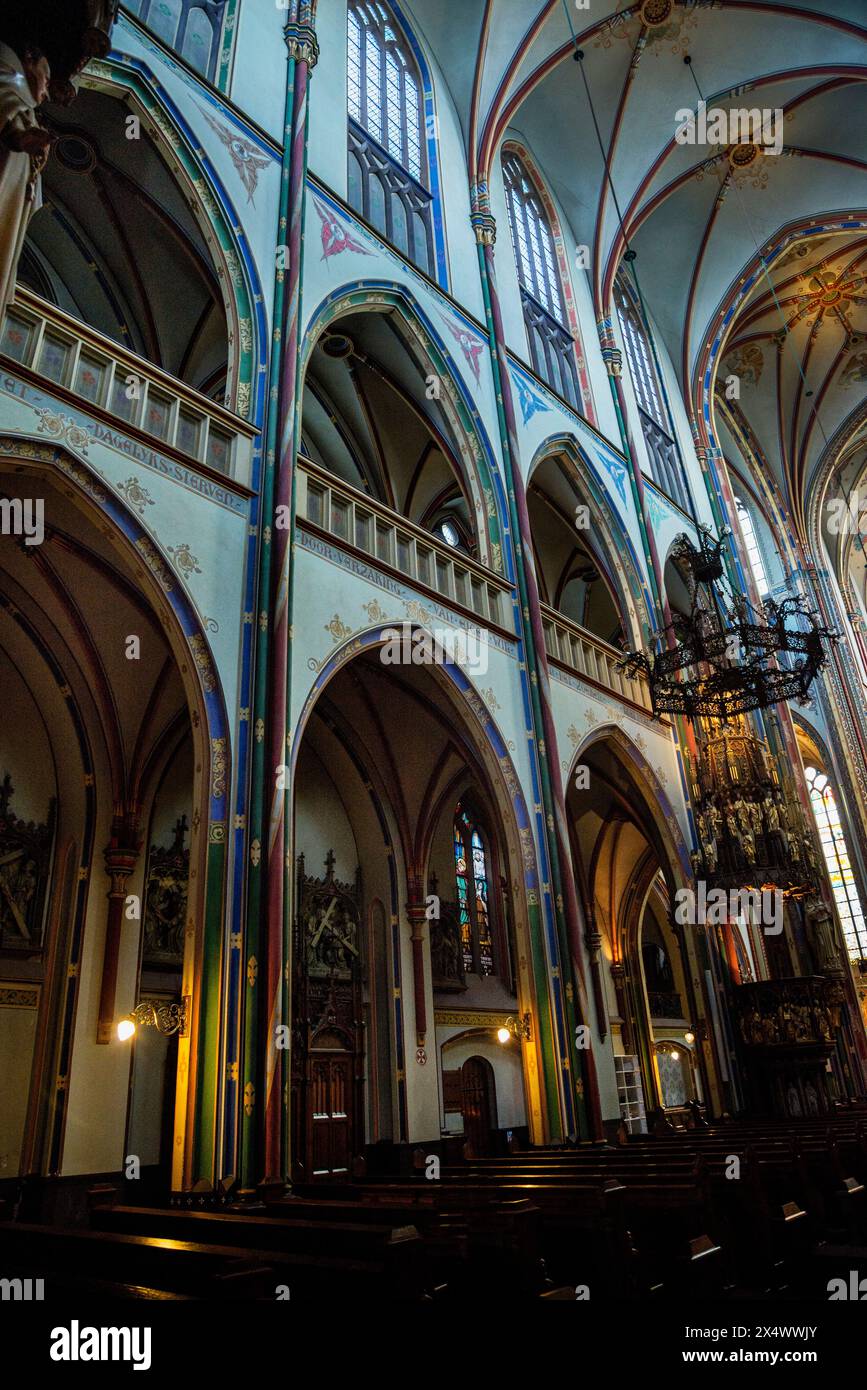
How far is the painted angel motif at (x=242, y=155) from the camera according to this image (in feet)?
32.1

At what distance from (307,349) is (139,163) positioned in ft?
9.58

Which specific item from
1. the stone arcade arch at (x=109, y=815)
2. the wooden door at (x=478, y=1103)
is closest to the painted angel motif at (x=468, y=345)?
the stone arcade arch at (x=109, y=815)

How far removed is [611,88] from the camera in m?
17.7

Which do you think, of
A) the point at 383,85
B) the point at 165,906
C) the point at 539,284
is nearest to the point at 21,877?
the point at 165,906

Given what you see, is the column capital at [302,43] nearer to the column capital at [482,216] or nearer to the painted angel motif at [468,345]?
the painted angel motif at [468,345]

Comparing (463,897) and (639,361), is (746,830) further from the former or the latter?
(639,361)

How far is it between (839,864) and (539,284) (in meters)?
18.5

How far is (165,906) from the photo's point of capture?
11117mm

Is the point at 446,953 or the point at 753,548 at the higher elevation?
the point at 753,548

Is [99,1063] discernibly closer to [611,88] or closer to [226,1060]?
[226,1060]

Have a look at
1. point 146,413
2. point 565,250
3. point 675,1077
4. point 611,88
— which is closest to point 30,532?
point 146,413

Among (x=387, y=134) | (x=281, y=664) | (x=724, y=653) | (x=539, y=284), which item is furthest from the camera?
(x=539, y=284)

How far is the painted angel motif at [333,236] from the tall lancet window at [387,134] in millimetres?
818

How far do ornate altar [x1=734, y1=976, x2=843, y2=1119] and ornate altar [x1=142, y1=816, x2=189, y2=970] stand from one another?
28.1 feet
